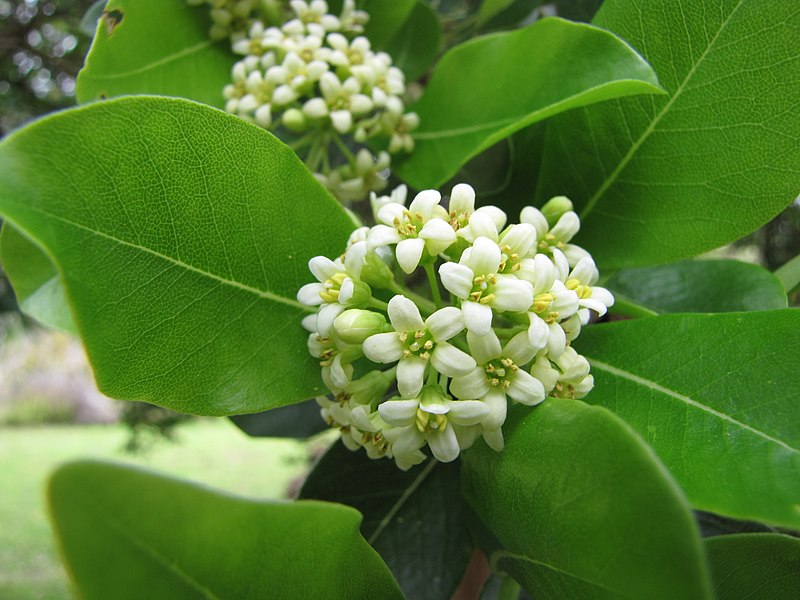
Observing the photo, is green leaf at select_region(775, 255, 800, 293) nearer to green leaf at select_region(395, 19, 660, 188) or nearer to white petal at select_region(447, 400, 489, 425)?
green leaf at select_region(395, 19, 660, 188)

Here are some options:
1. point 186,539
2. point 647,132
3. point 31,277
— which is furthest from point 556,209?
point 31,277

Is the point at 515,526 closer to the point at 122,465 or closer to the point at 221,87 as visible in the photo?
the point at 122,465

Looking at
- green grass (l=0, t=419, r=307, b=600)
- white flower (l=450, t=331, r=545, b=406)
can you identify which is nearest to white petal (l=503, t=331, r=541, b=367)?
white flower (l=450, t=331, r=545, b=406)

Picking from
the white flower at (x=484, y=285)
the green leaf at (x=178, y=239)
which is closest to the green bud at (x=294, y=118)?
the green leaf at (x=178, y=239)

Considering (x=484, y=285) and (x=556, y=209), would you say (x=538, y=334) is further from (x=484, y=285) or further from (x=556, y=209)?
(x=556, y=209)

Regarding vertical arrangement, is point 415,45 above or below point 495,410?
above

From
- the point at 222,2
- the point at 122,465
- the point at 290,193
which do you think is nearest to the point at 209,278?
the point at 290,193

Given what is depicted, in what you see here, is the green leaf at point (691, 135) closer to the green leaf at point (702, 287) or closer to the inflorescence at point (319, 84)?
the green leaf at point (702, 287)
